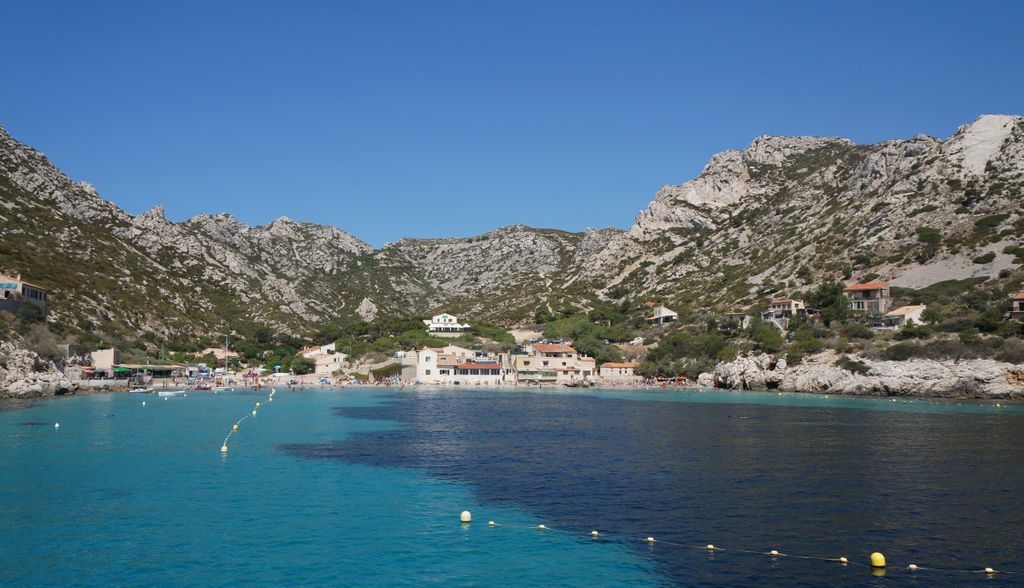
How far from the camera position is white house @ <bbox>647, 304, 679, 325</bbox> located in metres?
118

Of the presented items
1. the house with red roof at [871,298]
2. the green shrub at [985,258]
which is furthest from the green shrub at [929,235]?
the house with red roof at [871,298]

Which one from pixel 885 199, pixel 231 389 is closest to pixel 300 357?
pixel 231 389

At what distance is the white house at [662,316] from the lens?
118 metres

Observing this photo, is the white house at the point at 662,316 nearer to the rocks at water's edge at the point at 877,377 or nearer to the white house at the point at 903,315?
the rocks at water's edge at the point at 877,377

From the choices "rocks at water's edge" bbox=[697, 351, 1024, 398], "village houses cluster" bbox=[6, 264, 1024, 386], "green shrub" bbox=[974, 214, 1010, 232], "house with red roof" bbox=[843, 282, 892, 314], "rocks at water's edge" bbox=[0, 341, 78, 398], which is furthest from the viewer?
"green shrub" bbox=[974, 214, 1010, 232]

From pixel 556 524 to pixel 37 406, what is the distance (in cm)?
5336

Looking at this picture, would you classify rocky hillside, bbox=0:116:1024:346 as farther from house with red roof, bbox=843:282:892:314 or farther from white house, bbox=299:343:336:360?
white house, bbox=299:343:336:360

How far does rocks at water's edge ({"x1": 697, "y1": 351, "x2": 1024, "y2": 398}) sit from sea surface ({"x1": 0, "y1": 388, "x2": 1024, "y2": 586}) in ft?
80.9

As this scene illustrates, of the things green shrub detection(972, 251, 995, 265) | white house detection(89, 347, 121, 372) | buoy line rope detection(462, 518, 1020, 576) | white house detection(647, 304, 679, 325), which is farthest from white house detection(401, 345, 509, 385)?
buoy line rope detection(462, 518, 1020, 576)

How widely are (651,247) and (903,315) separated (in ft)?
269

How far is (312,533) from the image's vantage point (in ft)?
64.8

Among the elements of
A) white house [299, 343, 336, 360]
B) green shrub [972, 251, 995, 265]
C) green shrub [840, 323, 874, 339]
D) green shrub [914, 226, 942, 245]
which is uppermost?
green shrub [914, 226, 942, 245]

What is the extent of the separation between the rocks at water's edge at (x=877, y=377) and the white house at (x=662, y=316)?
25455 millimetres

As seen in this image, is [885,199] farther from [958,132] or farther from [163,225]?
[163,225]
